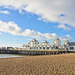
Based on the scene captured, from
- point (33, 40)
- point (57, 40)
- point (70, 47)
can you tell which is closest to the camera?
point (70, 47)

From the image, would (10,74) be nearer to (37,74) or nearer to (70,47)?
(37,74)

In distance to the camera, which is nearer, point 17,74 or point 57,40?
point 17,74

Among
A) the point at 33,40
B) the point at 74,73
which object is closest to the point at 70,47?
the point at 74,73

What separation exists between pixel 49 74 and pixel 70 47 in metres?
52.5

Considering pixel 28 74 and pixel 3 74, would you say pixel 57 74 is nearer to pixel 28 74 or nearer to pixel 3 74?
pixel 28 74

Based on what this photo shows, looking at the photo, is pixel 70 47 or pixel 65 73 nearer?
pixel 65 73

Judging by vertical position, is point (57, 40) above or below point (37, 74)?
above

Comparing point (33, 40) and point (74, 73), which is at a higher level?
point (33, 40)

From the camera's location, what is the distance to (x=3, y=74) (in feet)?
24.5

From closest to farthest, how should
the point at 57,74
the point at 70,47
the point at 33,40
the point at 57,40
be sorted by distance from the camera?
the point at 57,74
the point at 70,47
the point at 57,40
the point at 33,40

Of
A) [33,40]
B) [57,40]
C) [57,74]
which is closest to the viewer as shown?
[57,74]

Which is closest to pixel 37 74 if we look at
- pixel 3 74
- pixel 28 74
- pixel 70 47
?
pixel 28 74

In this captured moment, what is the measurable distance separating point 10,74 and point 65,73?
387cm

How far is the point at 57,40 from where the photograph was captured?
306ft
